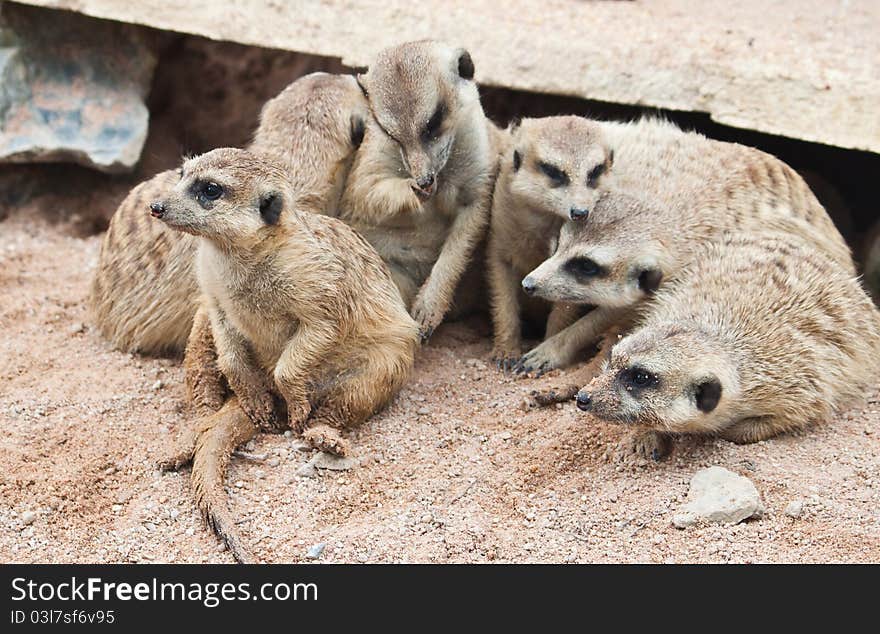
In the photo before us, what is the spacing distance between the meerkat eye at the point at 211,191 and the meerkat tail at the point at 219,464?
2.33 feet

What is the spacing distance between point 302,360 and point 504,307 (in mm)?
1144

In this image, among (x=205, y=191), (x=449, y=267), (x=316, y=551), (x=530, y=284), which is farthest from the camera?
(x=449, y=267)

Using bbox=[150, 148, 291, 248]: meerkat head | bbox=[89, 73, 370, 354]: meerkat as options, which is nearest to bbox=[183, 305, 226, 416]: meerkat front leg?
bbox=[89, 73, 370, 354]: meerkat

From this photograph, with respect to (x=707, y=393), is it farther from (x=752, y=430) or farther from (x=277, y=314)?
(x=277, y=314)

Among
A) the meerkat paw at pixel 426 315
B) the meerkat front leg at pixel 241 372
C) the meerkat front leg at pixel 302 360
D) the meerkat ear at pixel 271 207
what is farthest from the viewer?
the meerkat paw at pixel 426 315

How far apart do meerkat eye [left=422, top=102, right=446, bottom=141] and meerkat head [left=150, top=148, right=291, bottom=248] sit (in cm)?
74

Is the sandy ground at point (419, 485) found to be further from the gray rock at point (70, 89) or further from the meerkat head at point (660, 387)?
the gray rock at point (70, 89)

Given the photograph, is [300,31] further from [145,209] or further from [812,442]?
[812,442]

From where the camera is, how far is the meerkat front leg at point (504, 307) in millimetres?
4273

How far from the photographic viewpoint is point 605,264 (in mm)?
3789

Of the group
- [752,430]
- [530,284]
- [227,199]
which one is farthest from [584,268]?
[227,199]

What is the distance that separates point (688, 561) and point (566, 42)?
8.14ft

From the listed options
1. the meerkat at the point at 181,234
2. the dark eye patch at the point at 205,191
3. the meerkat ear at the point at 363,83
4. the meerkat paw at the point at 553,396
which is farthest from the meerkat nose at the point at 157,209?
the meerkat paw at the point at 553,396

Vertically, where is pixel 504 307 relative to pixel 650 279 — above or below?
below
